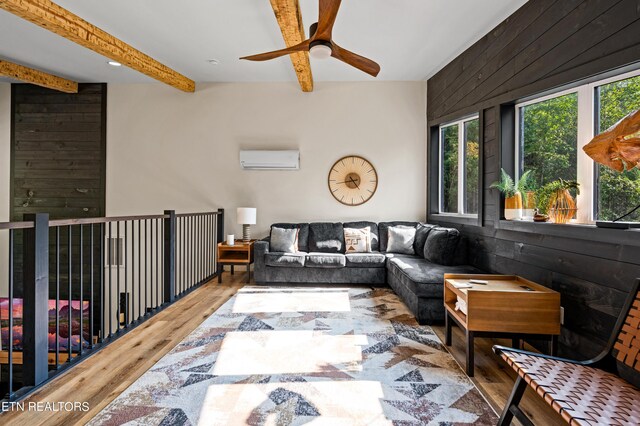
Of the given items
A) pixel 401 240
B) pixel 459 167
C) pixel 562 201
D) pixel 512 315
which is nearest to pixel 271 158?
pixel 401 240

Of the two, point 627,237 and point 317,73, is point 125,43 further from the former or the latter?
point 627,237

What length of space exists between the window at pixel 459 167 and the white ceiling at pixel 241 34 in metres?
0.93

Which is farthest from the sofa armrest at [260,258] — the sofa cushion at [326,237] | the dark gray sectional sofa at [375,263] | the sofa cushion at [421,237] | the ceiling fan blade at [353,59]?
the ceiling fan blade at [353,59]

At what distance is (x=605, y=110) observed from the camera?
2453 mm

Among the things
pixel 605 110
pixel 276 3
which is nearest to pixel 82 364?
pixel 276 3

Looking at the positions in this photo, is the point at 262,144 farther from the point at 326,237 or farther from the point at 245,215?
the point at 326,237

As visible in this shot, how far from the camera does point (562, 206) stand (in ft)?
8.52

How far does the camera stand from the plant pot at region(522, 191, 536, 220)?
9.88 feet

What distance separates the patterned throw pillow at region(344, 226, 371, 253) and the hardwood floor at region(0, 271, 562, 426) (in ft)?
6.37

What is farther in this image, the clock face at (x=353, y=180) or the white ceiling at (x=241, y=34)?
the clock face at (x=353, y=180)

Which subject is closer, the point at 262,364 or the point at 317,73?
the point at 262,364

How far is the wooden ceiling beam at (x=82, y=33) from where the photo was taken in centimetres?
294

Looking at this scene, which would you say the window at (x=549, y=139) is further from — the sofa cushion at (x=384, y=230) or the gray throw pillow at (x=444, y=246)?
the sofa cushion at (x=384, y=230)

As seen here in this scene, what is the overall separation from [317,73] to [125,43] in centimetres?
245
